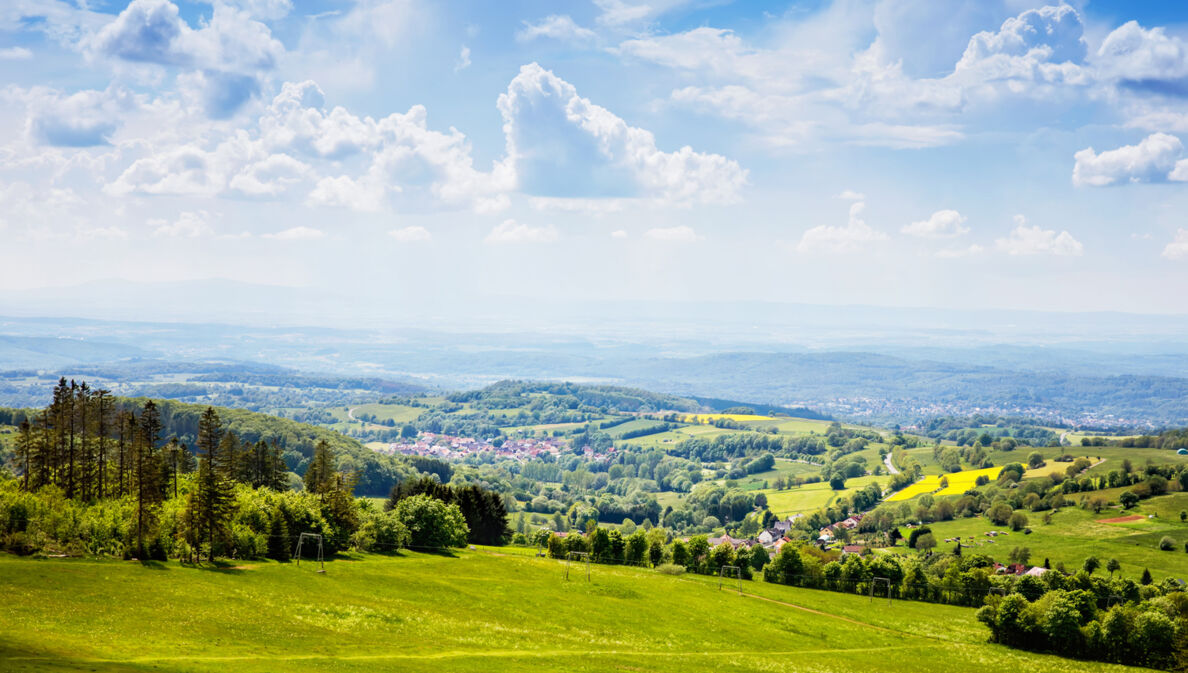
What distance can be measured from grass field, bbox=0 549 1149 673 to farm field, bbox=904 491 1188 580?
204 ft

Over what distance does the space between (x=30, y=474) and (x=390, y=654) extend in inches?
1810

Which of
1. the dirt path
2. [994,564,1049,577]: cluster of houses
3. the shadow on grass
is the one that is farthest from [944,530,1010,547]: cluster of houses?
the shadow on grass

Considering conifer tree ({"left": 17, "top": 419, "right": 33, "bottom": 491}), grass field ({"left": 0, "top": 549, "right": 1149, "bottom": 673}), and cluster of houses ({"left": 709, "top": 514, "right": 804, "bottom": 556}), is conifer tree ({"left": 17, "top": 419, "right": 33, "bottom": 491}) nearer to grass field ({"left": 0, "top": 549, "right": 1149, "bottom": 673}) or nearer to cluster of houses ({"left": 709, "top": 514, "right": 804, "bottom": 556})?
grass field ({"left": 0, "top": 549, "right": 1149, "bottom": 673})

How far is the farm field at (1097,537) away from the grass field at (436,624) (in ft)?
Answer: 204

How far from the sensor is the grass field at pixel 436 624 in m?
38.7

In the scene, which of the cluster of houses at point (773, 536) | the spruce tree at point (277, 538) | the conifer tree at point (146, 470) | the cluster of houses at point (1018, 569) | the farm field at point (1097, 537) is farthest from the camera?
the cluster of houses at point (773, 536)

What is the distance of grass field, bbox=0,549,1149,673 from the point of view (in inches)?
1523

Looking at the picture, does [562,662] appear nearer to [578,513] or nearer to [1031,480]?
[578,513]

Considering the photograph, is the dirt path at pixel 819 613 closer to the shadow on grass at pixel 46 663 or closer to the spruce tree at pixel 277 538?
the spruce tree at pixel 277 538

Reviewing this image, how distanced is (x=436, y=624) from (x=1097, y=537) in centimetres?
13449

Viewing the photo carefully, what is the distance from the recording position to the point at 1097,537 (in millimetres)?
141375

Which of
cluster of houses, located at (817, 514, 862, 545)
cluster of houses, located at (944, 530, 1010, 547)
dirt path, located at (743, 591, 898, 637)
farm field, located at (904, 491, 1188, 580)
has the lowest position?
cluster of houses, located at (817, 514, 862, 545)

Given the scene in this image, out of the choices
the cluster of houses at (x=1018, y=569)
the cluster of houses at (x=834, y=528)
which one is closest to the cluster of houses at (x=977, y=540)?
the cluster of houses at (x=1018, y=569)

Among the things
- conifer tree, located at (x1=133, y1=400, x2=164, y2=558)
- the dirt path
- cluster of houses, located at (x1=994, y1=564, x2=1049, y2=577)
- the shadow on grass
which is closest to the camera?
the shadow on grass
